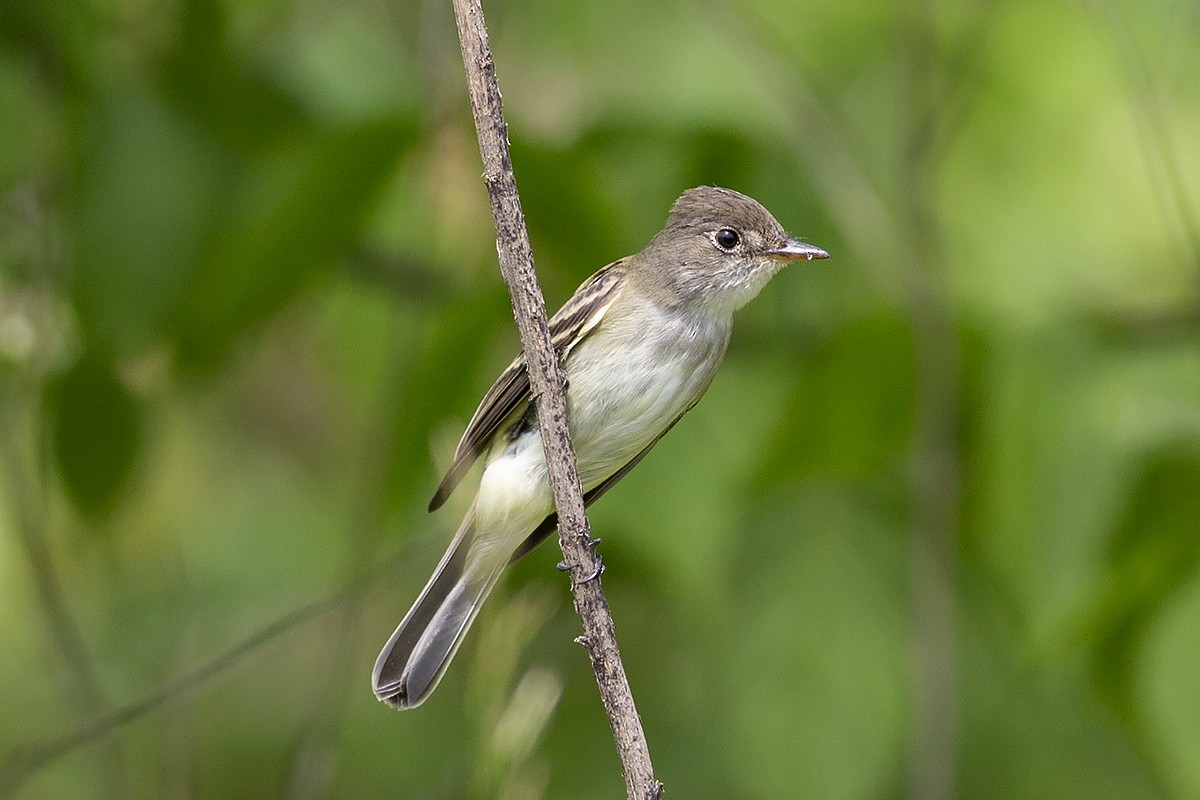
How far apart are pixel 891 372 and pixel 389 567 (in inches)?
47.5

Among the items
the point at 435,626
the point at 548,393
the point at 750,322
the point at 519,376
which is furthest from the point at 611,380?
the point at 548,393

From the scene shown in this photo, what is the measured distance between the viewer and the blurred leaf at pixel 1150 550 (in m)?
2.67

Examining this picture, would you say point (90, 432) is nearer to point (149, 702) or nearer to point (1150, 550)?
point (149, 702)

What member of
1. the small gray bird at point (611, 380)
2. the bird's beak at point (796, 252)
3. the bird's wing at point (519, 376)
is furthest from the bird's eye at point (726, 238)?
the bird's wing at point (519, 376)

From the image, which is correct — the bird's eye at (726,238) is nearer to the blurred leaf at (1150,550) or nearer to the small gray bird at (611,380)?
the small gray bird at (611,380)

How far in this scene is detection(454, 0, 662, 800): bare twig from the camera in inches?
74.7

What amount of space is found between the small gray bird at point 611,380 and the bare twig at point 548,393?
916 mm

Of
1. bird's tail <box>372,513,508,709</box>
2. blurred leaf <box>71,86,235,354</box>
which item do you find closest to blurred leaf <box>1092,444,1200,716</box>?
bird's tail <box>372,513,508,709</box>

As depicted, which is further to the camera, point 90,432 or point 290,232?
point 90,432

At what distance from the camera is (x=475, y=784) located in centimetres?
223

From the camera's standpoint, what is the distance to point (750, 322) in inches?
135

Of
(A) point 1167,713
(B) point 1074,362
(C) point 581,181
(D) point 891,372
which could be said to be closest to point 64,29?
(C) point 581,181

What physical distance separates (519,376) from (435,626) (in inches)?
27.7

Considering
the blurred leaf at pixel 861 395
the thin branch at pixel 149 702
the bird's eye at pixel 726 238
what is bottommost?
the thin branch at pixel 149 702
